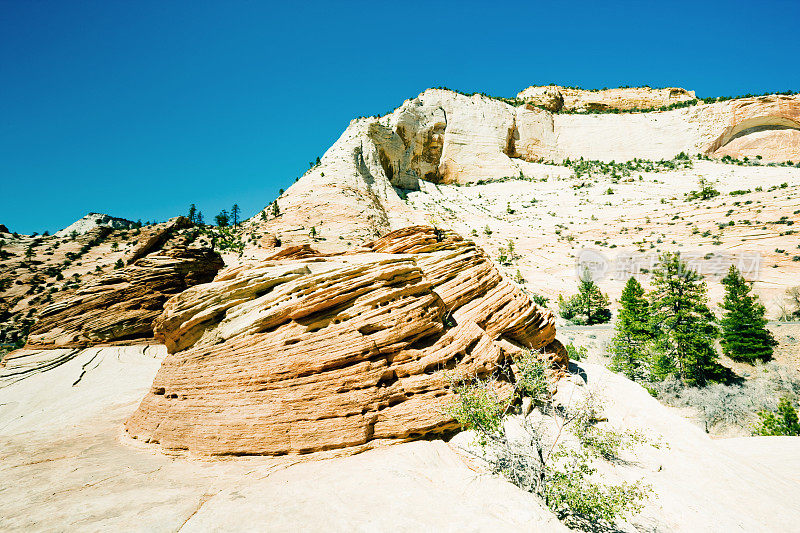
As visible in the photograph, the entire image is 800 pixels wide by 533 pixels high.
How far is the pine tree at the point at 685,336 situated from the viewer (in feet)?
73.2

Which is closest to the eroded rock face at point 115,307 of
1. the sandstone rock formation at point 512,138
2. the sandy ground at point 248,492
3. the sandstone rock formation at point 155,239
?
the sandy ground at point 248,492

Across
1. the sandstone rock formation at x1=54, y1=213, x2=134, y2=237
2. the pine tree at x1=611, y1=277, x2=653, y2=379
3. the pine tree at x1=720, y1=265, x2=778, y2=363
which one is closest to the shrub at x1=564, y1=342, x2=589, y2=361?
the pine tree at x1=611, y1=277, x2=653, y2=379

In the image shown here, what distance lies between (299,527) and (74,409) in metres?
16.2

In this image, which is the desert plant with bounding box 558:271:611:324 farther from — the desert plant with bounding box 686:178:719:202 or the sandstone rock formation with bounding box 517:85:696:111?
the sandstone rock formation with bounding box 517:85:696:111

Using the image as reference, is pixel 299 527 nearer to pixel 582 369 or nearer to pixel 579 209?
pixel 582 369

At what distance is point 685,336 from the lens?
75.2 feet

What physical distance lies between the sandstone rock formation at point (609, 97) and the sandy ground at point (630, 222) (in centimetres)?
3102

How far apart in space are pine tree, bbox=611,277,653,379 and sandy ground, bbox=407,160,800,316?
9102mm

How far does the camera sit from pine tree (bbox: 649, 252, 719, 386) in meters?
22.3

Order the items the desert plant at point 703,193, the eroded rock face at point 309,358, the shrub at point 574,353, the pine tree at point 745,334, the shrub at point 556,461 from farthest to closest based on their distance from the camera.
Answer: the desert plant at point 703,193 < the pine tree at point 745,334 < the shrub at point 574,353 < the eroded rock face at point 309,358 < the shrub at point 556,461

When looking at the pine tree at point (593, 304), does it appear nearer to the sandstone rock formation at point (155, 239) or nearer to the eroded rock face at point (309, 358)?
the eroded rock face at point (309, 358)

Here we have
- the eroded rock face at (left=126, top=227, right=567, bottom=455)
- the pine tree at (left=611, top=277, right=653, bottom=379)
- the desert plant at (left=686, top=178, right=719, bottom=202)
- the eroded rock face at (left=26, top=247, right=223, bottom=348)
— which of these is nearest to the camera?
the eroded rock face at (left=126, top=227, right=567, bottom=455)

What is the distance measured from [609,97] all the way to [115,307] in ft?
376

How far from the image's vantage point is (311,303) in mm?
9789
